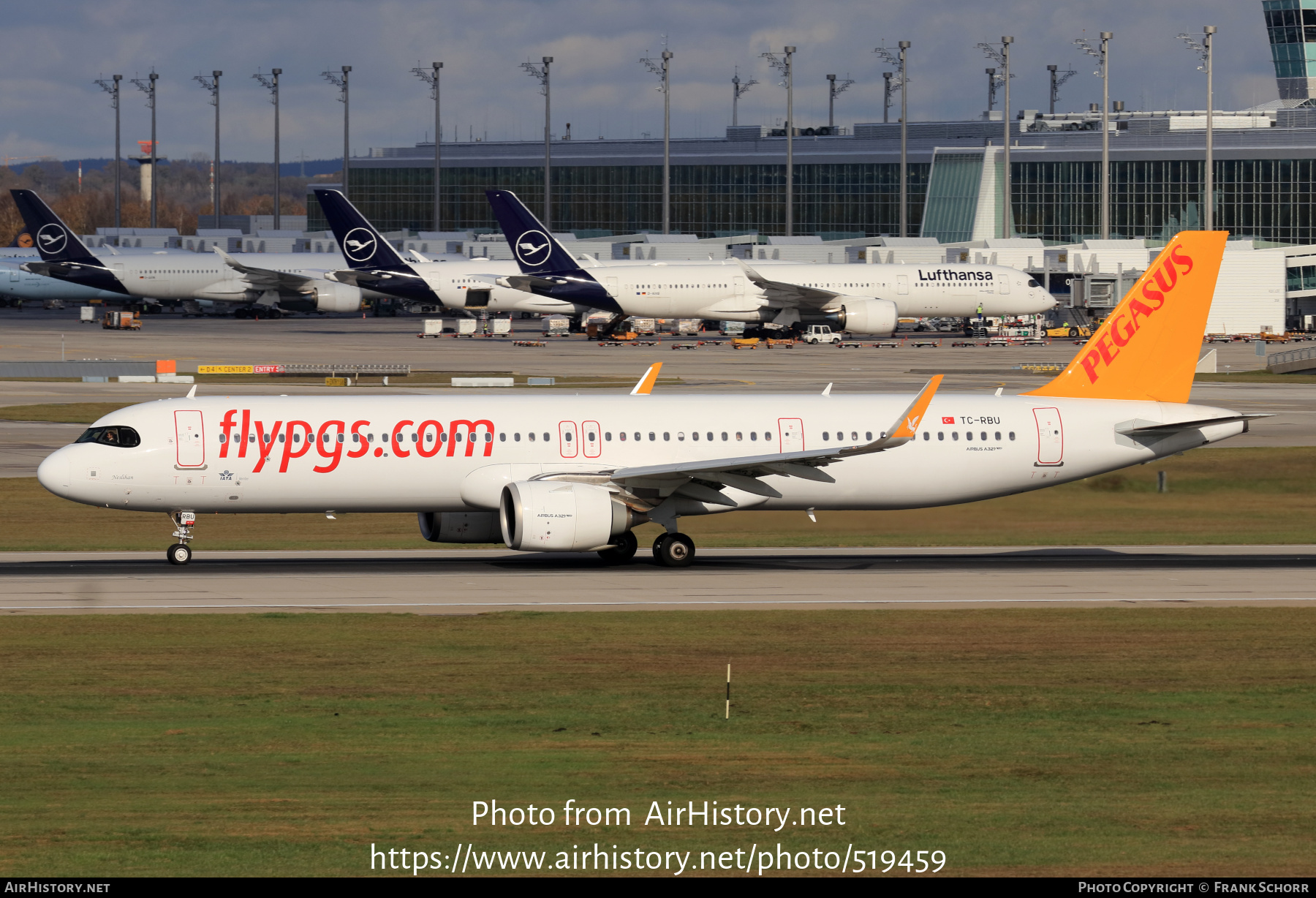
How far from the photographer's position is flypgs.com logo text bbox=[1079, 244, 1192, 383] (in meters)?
42.9

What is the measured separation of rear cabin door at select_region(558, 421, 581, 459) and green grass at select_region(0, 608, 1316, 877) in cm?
785

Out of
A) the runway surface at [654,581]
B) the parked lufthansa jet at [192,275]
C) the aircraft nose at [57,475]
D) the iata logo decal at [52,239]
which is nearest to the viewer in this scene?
the runway surface at [654,581]

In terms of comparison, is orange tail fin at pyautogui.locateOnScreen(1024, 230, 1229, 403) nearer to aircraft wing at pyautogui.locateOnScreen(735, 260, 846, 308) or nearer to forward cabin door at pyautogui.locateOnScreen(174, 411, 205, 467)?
forward cabin door at pyautogui.locateOnScreen(174, 411, 205, 467)

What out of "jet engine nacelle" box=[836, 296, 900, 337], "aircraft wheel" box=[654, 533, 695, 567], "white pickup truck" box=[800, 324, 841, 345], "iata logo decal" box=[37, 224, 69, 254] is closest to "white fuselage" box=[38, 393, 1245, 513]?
"aircraft wheel" box=[654, 533, 695, 567]

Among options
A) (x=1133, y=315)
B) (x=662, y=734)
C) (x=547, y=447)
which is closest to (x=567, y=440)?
(x=547, y=447)

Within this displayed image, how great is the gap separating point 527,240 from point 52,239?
5381cm

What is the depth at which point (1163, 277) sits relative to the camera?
43.3m

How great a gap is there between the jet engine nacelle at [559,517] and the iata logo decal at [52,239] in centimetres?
13053

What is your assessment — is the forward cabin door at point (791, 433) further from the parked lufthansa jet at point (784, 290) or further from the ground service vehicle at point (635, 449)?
the parked lufthansa jet at point (784, 290)

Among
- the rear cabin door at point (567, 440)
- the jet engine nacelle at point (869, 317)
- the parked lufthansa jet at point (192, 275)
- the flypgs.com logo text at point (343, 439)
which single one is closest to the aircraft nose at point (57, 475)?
the flypgs.com logo text at point (343, 439)

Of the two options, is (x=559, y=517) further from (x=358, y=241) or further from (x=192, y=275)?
(x=192, y=275)

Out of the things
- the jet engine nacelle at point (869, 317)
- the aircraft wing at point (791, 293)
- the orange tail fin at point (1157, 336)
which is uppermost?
the aircraft wing at point (791, 293)

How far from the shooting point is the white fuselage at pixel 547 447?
3912cm

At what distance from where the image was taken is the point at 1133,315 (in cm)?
4316
